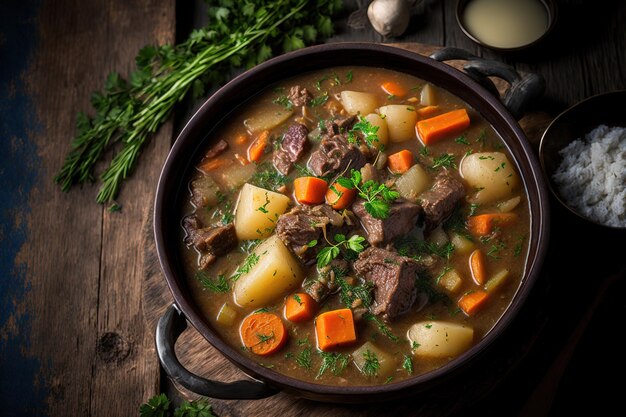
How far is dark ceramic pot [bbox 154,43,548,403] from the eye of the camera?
347 cm

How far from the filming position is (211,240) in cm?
392

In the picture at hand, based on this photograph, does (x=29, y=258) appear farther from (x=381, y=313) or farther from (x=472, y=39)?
(x=472, y=39)

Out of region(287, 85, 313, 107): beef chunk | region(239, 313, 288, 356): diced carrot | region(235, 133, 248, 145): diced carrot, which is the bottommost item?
region(239, 313, 288, 356): diced carrot

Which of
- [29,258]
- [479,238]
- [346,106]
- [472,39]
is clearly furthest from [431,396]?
[29,258]

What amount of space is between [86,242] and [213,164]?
1203 mm

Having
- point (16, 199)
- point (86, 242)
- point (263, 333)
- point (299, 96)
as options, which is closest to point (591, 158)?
point (299, 96)

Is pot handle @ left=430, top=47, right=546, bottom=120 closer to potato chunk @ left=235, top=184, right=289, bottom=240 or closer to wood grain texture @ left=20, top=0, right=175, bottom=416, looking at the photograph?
potato chunk @ left=235, top=184, right=289, bottom=240

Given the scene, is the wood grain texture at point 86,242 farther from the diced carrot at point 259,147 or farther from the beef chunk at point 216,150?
the diced carrot at point 259,147

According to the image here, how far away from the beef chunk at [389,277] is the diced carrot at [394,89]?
105cm

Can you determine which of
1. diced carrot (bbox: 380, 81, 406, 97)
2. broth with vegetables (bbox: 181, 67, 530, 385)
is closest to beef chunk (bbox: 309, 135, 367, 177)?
broth with vegetables (bbox: 181, 67, 530, 385)

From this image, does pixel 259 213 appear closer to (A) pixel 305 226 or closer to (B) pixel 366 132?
(A) pixel 305 226

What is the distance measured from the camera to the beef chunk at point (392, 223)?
3.83 meters

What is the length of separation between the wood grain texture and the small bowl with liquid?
214cm

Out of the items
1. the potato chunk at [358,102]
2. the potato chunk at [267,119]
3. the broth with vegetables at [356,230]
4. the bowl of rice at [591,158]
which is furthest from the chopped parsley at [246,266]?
the bowl of rice at [591,158]
